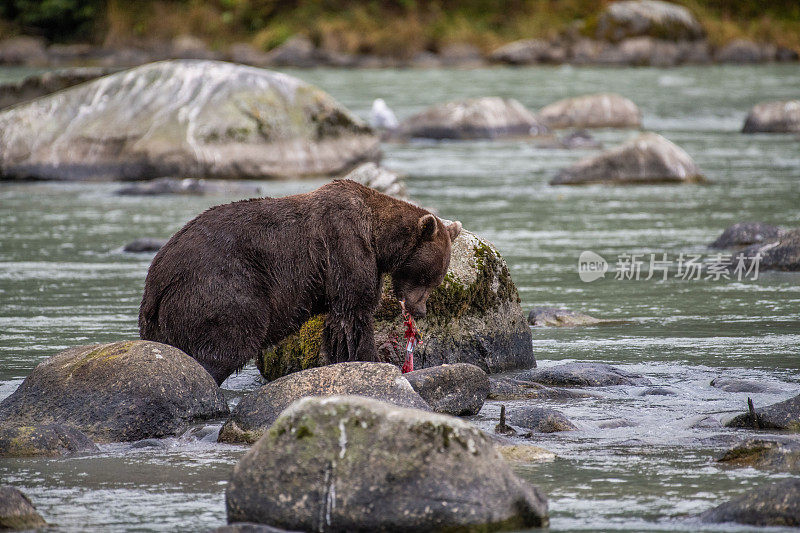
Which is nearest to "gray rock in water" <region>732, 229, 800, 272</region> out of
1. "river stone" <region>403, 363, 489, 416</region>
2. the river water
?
the river water

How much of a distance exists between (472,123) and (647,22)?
3563cm

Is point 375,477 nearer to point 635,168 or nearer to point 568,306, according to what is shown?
point 568,306

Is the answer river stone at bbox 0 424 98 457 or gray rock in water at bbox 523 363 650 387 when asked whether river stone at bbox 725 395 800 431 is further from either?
river stone at bbox 0 424 98 457

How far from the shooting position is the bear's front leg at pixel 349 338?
23.5 ft

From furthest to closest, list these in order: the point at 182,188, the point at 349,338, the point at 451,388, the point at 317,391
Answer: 1. the point at 182,188
2. the point at 349,338
3. the point at 451,388
4. the point at 317,391

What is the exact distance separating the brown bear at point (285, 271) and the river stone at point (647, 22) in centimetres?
5465

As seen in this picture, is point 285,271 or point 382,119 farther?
point 382,119

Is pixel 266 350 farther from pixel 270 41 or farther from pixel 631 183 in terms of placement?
pixel 270 41

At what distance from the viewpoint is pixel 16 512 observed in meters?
4.76

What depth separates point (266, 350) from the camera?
793 centimetres

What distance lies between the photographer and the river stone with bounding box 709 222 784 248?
12.9m

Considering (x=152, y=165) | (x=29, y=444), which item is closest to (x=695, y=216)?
(x=152, y=165)

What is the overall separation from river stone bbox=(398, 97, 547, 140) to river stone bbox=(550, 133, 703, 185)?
7.76 meters

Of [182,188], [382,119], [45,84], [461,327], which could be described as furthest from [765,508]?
[382,119]
